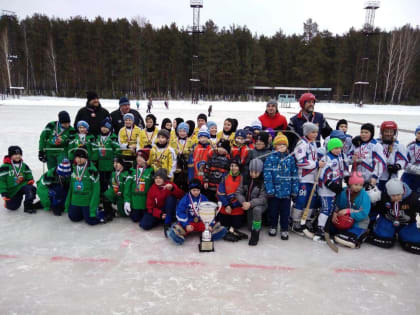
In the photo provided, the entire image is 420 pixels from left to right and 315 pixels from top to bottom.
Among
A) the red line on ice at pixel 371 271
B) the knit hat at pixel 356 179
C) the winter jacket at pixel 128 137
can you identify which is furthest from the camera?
the winter jacket at pixel 128 137

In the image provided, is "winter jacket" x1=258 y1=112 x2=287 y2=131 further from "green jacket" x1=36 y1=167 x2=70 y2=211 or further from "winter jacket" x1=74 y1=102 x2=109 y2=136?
"green jacket" x1=36 y1=167 x2=70 y2=211

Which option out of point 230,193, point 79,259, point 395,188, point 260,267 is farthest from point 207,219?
point 395,188

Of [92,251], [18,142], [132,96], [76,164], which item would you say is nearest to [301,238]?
[92,251]

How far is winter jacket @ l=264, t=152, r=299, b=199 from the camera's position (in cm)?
352

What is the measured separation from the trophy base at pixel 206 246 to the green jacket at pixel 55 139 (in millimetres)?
2843

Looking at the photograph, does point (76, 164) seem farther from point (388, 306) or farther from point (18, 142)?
point (18, 142)

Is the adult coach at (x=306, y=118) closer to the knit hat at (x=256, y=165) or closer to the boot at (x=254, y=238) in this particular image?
the knit hat at (x=256, y=165)

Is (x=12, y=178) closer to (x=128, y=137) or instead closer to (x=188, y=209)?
(x=128, y=137)

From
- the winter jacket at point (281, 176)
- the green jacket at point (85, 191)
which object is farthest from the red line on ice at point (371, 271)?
the green jacket at point (85, 191)

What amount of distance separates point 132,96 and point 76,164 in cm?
4520

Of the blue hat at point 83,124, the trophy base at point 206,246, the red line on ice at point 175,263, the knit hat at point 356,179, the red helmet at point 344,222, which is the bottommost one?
the red line on ice at point 175,263

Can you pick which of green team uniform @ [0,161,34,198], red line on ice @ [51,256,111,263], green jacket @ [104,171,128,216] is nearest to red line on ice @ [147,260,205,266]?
red line on ice @ [51,256,111,263]

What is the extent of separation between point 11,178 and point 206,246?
3.25 m

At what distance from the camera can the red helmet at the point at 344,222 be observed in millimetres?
3438
